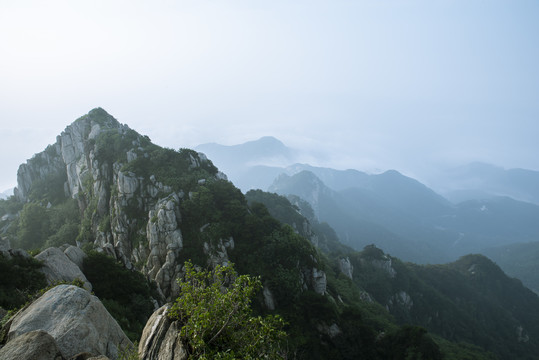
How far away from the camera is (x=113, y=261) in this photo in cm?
2500

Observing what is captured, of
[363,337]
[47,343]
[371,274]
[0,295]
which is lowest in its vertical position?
[371,274]

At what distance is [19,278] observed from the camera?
57.8 ft

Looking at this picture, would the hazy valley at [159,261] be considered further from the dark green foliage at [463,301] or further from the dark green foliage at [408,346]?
the dark green foliage at [463,301]

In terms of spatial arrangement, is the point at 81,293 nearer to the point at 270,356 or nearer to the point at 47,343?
the point at 47,343

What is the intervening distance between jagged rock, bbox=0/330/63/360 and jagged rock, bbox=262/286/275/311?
2649cm

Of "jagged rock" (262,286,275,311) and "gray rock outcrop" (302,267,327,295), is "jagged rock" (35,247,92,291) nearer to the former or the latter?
"jagged rock" (262,286,275,311)

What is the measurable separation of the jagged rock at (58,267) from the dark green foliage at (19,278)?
57 centimetres

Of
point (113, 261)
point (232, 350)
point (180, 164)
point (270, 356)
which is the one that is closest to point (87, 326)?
point (232, 350)

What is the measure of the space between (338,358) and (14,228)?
6649 cm

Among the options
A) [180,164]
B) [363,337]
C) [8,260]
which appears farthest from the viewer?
[180,164]

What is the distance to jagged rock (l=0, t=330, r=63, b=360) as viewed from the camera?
7.04m

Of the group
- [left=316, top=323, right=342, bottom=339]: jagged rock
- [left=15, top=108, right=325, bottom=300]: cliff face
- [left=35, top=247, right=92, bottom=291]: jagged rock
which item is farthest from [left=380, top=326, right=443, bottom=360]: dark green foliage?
[left=35, top=247, right=92, bottom=291]: jagged rock

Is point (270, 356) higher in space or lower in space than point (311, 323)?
higher

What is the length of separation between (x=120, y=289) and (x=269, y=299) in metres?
16.3
